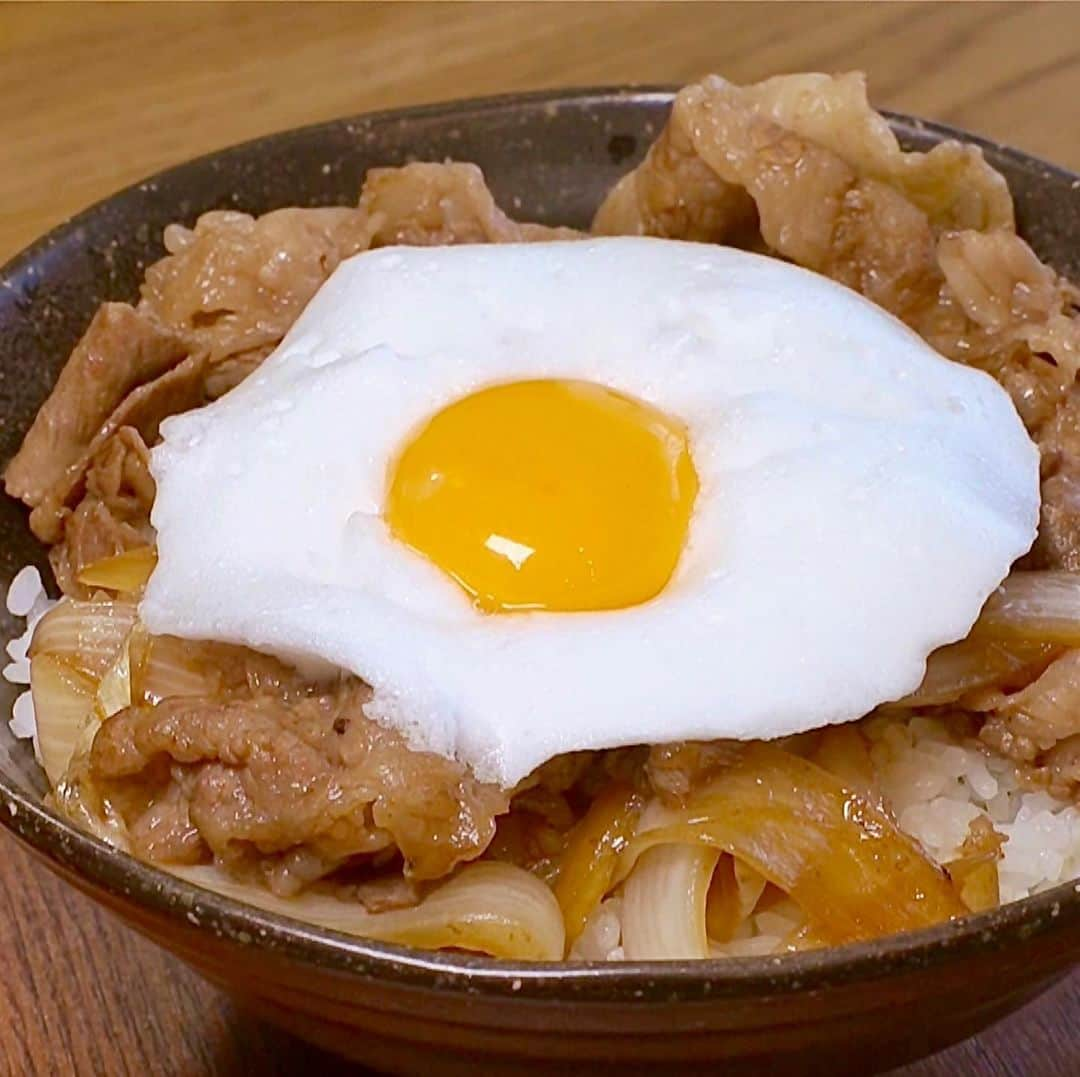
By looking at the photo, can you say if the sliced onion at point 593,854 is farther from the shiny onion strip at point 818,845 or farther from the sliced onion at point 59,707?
the sliced onion at point 59,707

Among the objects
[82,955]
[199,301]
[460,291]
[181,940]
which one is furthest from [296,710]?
[199,301]

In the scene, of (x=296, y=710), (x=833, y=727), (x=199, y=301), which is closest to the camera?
(x=296, y=710)

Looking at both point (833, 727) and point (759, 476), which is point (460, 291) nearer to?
point (759, 476)

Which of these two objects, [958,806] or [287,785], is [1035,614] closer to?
[958,806]

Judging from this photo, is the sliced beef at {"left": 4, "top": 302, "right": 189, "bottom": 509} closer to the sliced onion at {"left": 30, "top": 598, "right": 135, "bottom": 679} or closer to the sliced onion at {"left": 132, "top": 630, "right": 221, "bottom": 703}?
the sliced onion at {"left": 30, "top": 598, "right": 135, "bottom": 679}

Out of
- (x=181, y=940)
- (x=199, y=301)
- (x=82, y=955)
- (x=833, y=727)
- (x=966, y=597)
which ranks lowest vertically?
(x=82, y=955)
